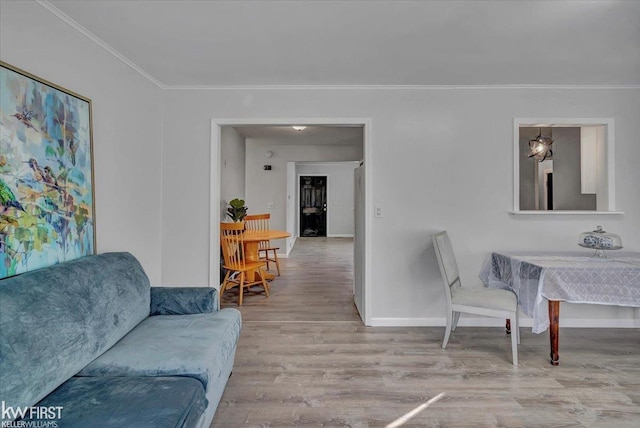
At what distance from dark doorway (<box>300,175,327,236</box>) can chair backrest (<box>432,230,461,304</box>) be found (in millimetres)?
8081

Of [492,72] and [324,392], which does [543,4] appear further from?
[324,392]

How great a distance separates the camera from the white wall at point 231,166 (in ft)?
15.6

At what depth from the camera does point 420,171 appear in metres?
3.19

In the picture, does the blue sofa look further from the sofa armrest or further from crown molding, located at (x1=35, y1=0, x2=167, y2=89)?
crown molding, located at (x1=35, y1=0, x2=167, y2=89)

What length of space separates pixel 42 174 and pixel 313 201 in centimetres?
929

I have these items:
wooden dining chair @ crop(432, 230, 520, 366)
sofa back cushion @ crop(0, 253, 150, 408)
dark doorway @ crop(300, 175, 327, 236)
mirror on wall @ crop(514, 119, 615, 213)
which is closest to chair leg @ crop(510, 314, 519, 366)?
wooden dining chair @ crop(432, 230, 520, 366)

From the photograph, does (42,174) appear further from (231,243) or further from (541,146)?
(541,146)

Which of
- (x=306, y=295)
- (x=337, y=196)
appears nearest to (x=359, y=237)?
(x=306, y=295)

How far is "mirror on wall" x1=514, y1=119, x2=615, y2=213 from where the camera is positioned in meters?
3.14

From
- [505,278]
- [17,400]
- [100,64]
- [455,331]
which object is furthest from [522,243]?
[100,64]

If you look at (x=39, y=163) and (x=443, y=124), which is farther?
(x=443, y=124)

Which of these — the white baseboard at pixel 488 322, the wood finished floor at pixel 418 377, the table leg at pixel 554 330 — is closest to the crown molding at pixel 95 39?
the wood finished floor at pixel 418 377

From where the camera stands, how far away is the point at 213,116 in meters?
3.21

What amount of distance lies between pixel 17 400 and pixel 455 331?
3.08 metres
